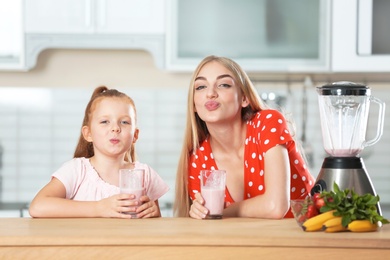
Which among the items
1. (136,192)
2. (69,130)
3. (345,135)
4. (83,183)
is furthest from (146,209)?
(69,130)

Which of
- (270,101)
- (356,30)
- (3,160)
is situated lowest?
(3,160)

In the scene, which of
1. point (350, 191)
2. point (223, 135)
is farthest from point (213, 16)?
point (350, 191)

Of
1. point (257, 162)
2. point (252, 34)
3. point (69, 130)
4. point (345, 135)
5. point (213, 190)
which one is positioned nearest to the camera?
point (213, 190)

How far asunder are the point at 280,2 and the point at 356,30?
37 cm

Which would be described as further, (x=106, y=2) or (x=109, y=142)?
(x=106, y=2)

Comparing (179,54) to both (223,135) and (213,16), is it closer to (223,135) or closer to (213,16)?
(213,16)

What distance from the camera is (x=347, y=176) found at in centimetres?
215

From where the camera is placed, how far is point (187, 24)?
356 centimetres

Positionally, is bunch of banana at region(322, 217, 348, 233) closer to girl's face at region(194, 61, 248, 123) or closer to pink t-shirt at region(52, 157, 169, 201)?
girl's face at region(194, 61, 248, 123)

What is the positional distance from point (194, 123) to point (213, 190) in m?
0.45

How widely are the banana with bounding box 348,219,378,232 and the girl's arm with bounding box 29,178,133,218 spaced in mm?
610

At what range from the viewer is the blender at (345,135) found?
2.15 metres

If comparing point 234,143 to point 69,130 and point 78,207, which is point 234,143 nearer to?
point 78,207

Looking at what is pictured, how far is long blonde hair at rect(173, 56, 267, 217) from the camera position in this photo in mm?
2496
